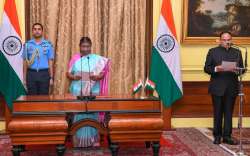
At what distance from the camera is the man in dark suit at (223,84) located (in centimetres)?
675

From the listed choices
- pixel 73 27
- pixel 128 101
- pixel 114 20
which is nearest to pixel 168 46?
pixel 114 20

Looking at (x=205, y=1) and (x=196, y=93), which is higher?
(x=205, y=1)

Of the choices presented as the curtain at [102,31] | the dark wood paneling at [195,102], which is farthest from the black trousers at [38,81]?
the dark wood paneling at [195,102]

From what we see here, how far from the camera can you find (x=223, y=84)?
6.75m

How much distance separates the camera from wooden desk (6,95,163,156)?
555 cm

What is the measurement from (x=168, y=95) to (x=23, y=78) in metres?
2.54

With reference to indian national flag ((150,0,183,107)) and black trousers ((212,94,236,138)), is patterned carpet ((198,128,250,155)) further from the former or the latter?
indian national flag ((150,0,183,107))

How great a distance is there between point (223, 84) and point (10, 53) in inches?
138

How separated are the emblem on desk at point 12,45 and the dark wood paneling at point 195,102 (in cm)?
301

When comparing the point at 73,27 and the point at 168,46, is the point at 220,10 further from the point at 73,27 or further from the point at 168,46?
the point at 73,27

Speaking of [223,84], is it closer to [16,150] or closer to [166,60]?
[166,60]

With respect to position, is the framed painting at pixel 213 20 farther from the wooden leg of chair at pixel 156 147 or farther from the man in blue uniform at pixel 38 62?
the wooden leg of chair at pixel 156 147

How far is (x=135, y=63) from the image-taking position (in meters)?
8.13

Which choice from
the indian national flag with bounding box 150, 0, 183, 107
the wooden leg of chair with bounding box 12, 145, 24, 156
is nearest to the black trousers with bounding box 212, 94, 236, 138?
the indian national flag with bounding box 150, 0, 183, 107
